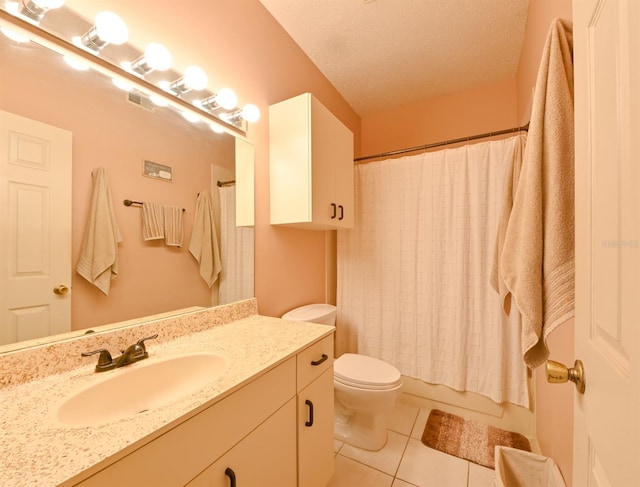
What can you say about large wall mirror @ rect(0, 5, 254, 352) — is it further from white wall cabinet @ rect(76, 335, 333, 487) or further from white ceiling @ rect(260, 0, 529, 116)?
white ceiling @ rect(260, 0, 529, 116)

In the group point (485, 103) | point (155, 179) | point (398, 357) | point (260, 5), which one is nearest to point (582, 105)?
point (155, 179)

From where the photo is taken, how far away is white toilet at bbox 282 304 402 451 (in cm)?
147

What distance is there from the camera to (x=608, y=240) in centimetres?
43

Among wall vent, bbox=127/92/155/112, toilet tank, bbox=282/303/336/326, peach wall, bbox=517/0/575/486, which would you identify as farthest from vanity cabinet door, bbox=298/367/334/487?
wall vent, bbox=127/92/155/112

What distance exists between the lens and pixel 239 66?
142cm

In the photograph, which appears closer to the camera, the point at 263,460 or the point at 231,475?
the point at 231,475

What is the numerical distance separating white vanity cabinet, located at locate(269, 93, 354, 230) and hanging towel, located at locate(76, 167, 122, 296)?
0.80 m

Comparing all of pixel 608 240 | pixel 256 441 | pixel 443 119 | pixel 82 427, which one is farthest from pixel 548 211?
pixel 443 119

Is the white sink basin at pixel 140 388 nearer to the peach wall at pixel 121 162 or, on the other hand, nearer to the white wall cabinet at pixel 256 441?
the white wall cabinet at pixel 256 441

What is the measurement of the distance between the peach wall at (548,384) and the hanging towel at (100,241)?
1624mm

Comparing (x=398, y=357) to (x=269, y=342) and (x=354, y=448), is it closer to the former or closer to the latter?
(x=354, y=448)

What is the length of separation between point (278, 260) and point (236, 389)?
101 centimetres

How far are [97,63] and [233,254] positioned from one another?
0.88 metres

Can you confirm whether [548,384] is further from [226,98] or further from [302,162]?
[226,98]
